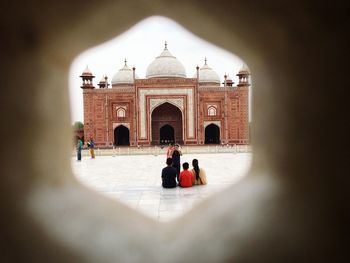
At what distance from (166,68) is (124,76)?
569cm

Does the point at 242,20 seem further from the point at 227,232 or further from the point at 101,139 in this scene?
the point at 101,139

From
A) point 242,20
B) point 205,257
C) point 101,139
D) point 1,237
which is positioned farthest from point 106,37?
point 101,139

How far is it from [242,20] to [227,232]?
57.3 inches

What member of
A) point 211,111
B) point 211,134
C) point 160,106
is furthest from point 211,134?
point 160,106

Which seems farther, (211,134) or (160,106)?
Result: (211,134)

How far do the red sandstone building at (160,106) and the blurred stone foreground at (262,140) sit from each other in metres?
22.6

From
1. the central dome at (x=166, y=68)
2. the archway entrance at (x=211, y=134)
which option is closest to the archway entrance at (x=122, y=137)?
the central dome at (x=166, y=68)

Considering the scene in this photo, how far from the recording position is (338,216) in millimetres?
2131

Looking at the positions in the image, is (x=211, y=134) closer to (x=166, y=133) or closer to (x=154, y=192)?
(x=166, y=133)

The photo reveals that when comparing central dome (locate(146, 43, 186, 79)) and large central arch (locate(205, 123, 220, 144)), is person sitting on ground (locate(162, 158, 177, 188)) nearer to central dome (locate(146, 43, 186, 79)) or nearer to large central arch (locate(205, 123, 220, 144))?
large central arch (locate(205, 123, 220, 144))

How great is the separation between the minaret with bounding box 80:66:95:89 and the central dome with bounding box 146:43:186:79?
15.6 feet

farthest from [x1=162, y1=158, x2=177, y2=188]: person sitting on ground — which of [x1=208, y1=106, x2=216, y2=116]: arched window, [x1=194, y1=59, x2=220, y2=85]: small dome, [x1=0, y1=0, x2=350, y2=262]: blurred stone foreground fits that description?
[x1=194, y1=59, x2=220, y2=85]: small dome

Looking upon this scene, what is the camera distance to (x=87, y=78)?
1039 inches

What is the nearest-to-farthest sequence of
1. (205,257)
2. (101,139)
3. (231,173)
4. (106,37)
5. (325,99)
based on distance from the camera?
(325,99) → (205,257) → (106,37) → (231,173) → (101,139)
